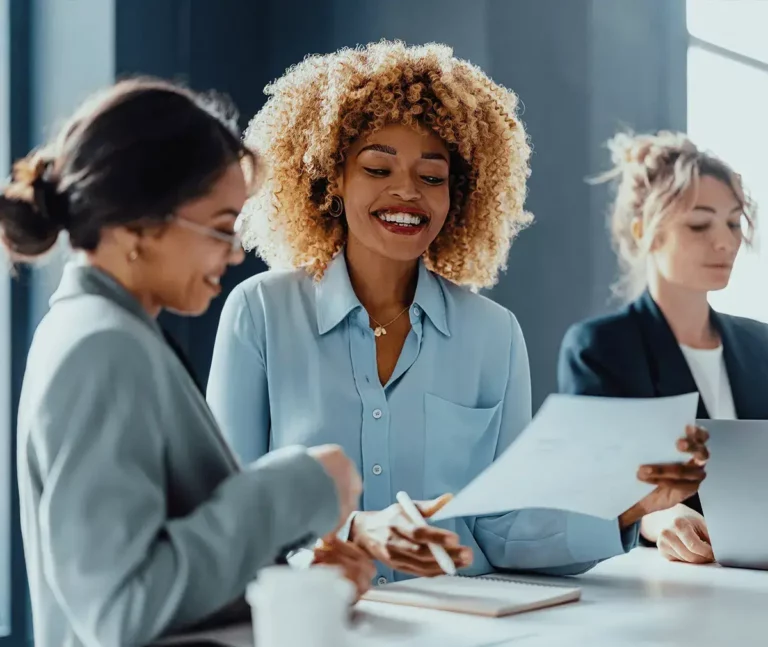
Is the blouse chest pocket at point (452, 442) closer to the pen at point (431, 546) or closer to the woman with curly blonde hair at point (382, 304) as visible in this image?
the woman with curly blonde hair at point (382, 304)

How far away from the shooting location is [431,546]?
3.84 ft

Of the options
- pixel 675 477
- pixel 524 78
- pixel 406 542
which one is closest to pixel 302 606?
pixel 406 542

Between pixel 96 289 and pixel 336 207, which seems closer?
pixel 96 289

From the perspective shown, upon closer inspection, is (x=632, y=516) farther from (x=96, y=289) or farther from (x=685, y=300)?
(x=96, y=289)

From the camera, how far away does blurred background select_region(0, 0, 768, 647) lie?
2029mm

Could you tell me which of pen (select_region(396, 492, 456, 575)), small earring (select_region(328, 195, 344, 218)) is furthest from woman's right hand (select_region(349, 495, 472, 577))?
small earring (select_region(328, 195, 344, 218))

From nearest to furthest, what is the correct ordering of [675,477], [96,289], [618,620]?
1. [96,289]
2. [618,620]
3. [675,477]

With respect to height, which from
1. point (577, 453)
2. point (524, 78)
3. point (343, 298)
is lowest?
point (577, 453)

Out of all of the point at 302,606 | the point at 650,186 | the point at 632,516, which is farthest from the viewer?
the point at 650,186

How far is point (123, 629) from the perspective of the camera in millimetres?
825

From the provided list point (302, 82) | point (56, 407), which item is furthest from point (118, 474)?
point (302, 82)

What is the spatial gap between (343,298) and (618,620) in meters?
0.81

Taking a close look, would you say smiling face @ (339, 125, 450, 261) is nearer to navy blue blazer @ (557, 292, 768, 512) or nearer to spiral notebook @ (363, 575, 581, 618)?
navy blue blazer @ (557, 292, 768, 512)

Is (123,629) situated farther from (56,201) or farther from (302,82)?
(302,82)
